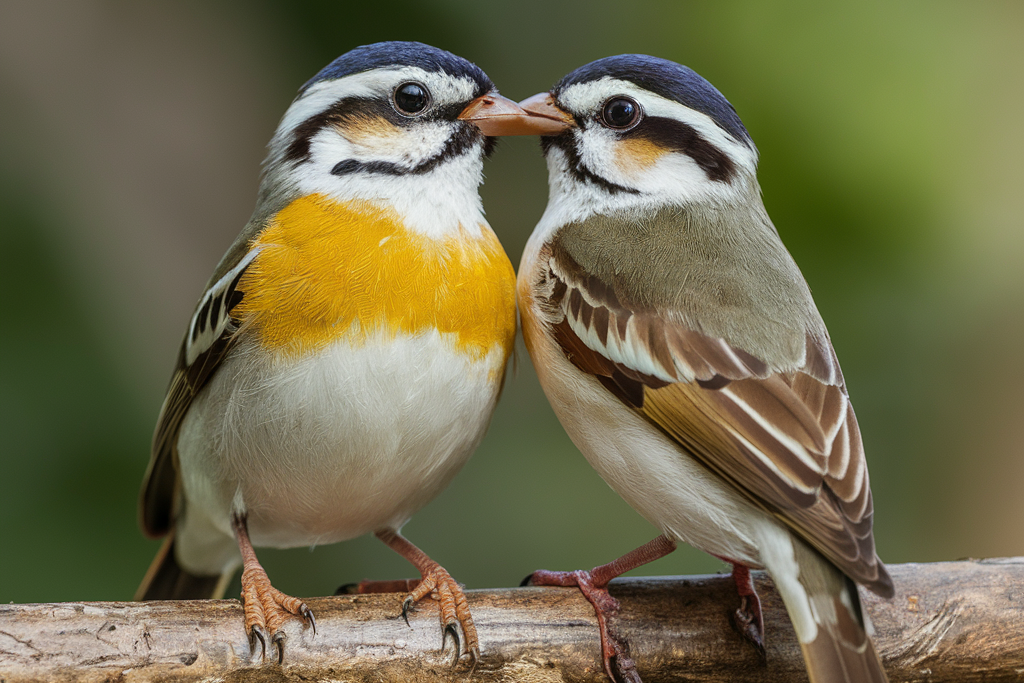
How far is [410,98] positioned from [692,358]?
1283mm

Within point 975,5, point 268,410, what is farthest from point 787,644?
point 975,5

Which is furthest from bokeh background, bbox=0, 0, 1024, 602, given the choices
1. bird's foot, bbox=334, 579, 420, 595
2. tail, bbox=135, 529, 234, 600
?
bird's foot, bbox=334, 579, 420, 595

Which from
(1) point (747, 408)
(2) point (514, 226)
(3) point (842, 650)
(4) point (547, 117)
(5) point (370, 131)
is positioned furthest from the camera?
(2) point (514, 226)

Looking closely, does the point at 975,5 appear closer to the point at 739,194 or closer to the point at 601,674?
the point at 739,194

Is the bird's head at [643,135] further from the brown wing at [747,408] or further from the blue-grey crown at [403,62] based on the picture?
the brown wing at [747,408]

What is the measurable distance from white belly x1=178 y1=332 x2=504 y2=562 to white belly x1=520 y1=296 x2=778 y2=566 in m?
0.25

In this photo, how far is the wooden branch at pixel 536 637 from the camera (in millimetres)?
2500

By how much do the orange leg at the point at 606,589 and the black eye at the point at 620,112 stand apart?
1388 millimetres

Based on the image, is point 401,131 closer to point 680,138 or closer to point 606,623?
point 680,138

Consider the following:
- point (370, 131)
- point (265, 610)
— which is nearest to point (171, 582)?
point (265, 610)

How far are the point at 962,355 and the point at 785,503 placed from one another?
2964 mm

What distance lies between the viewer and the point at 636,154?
303 cm

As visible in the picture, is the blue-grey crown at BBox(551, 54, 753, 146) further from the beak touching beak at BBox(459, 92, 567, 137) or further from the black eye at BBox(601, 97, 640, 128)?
the beak touching beak at BBox(459, 92, 567, 137)

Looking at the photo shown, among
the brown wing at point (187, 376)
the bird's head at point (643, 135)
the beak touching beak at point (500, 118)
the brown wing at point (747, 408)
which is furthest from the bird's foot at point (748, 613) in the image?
the brown wing at point (187, 376)
